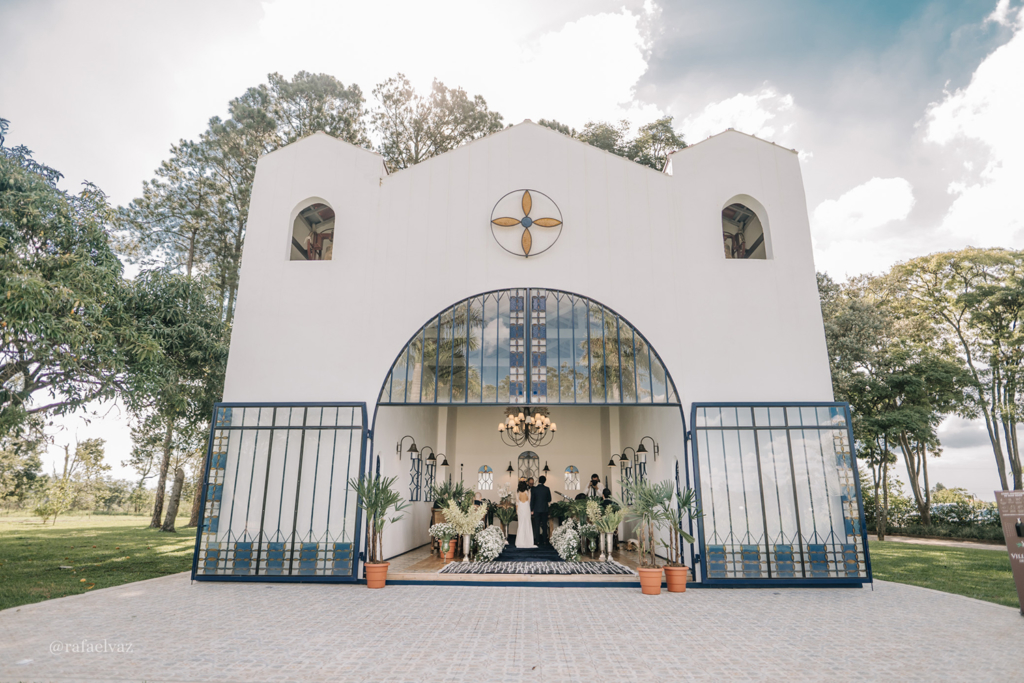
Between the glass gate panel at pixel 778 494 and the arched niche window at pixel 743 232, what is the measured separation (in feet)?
11.1

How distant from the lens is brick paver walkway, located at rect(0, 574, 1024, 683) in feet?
12.1

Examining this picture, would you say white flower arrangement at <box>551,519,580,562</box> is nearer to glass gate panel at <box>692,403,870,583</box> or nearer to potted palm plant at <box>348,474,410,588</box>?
glass gate panel at <box>692,403,870,583</box>

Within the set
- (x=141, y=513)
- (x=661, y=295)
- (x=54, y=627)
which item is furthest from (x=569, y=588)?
(x=141, y=513)

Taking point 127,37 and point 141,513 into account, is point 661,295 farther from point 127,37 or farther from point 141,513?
point 141,513

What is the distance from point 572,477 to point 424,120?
1145 cm

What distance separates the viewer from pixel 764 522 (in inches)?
273

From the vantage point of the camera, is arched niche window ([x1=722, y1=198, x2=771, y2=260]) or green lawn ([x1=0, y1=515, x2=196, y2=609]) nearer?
green lawn ([x1=0, y1=515, x2=196, y2=609])

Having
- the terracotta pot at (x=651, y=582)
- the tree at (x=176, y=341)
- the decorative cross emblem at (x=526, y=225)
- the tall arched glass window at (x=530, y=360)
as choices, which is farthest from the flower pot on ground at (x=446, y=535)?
the tree at (x=176, y=341)

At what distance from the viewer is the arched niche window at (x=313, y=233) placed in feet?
30.5

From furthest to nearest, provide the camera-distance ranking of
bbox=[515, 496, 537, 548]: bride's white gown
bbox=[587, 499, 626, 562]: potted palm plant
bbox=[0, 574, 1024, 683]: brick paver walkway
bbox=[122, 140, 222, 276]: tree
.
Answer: bbox=[122, 140, 222, 276]: tree, bbox=[515, 496, 537, 548]: bride's white gown, bbox=[587, 499, 626, 562]: potted palm plant, bbox=[0, 574, 1024, 683]: brick paver walkway

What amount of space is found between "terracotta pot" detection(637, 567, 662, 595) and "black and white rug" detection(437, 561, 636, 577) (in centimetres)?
70

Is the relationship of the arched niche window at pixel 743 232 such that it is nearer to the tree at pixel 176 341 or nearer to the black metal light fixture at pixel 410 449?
the black metal light fixture at pixel 410 449

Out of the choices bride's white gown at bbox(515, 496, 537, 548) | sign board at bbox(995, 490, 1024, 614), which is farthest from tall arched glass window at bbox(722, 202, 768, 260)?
bride's white gown at bbox(515, 496, 537, 548)

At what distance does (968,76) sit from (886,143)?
115 inches
